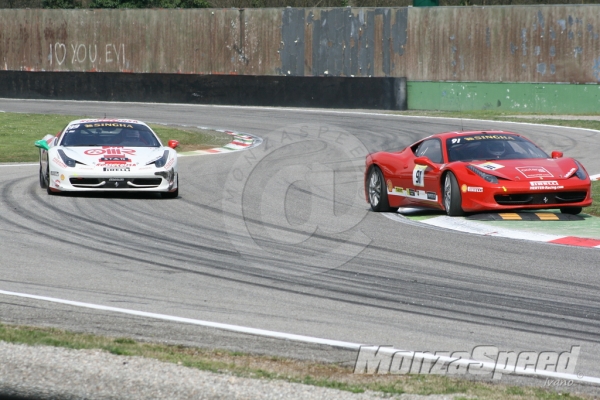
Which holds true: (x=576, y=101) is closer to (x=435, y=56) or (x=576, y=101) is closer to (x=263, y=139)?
(x=435, y=56)

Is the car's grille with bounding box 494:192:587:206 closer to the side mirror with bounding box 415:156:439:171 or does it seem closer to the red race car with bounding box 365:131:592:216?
the red race car with bounding box 365:131:592:216

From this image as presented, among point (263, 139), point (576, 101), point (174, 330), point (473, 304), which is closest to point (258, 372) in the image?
point (174, 330)

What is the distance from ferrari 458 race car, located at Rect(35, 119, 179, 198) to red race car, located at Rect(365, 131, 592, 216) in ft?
9.79

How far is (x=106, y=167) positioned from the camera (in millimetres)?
14234

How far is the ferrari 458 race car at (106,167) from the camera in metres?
14.2

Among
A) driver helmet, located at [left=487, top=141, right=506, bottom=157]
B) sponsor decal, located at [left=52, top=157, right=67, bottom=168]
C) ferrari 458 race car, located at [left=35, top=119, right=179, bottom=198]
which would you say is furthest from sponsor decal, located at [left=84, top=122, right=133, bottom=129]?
driver helmet, located at [left=487, top=141, right=506, bottom=157]

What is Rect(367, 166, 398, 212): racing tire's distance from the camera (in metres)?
13.9

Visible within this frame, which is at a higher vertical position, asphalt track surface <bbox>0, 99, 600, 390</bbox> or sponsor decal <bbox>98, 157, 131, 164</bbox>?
sponsor decal <bbox>98, 157, 131, 164</bbox>

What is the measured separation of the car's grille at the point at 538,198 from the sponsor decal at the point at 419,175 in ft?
4.28

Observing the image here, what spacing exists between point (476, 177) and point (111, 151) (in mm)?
5435

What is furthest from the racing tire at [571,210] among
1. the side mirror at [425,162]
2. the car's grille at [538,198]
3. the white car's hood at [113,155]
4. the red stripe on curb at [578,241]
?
the white car's hood at [113,155]

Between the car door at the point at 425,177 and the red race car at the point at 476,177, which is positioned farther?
the car door at the point at 425,177

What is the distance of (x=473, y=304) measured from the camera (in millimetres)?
7738

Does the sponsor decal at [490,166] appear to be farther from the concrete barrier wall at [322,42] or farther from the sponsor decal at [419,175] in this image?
the concrete barrier wall at [322,42]
